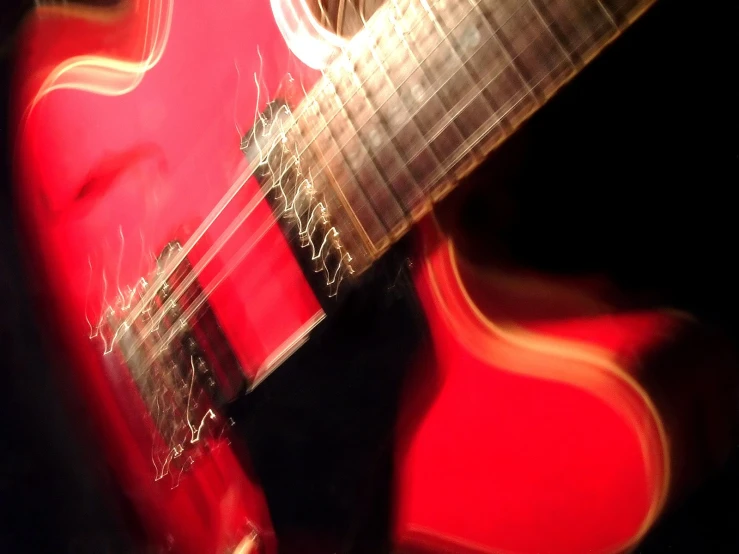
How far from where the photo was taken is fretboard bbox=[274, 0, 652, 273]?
0.91ft

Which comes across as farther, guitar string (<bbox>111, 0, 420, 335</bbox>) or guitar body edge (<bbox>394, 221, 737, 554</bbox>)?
guitar string (<bbox>111, 0, 420, 335</bbox>)

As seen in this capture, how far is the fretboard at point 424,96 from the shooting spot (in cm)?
28

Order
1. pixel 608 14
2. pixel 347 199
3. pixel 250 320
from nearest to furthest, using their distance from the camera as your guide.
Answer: pixel 608 14 < pixel 347 199 < pixel 250 320

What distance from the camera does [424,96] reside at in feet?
1.07

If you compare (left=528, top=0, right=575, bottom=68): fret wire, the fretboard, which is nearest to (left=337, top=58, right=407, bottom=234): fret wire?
the fretboard

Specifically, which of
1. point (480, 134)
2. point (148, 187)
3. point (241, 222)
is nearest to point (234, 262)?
point (241, 222)


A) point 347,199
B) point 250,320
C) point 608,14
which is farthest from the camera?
point 250,320

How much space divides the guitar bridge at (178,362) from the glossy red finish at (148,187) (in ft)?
0.06

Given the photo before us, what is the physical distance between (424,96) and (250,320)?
25cm

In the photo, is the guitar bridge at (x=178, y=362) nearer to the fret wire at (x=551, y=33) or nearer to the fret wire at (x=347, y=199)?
the fret wire at (x=347, y=199)

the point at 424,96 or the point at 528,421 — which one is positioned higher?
the point at 424,96

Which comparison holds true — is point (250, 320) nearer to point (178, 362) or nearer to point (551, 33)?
point (178, 362)

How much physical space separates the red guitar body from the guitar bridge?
15mm

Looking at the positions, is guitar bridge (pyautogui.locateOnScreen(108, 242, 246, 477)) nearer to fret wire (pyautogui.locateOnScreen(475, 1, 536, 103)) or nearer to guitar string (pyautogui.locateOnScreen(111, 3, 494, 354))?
guitar string (pyautogui.locateOnScreen(111, 3, 494, 354))
